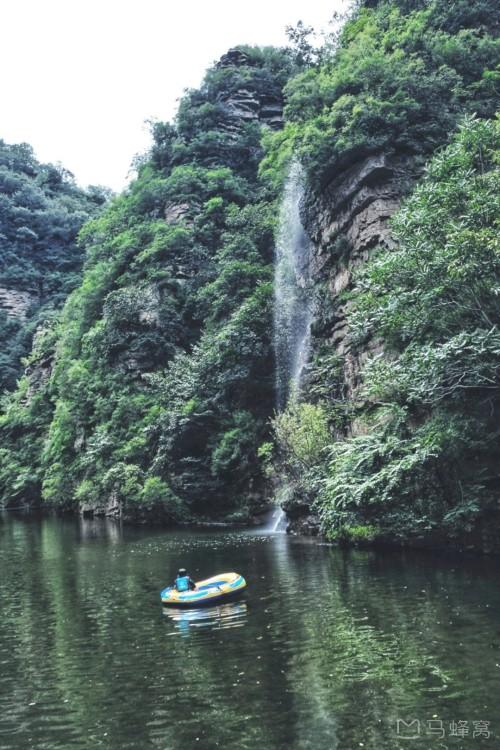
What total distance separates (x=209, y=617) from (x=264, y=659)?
167 inches

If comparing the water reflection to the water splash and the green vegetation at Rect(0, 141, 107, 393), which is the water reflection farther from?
the green vegetation at Rect(0, 141, 107, 393)

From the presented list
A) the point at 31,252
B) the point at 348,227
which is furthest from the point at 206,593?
the point at 31,252

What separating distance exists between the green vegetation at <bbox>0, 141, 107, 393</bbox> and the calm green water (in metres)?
67.5

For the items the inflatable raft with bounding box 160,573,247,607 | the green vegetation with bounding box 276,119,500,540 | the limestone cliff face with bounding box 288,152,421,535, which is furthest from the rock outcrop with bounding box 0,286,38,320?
the inflatable raft with bounding box 160,573,247,607

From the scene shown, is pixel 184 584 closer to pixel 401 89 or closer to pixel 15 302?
pixel 401 89

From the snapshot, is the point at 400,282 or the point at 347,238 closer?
the point at 400,282

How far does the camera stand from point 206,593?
1659cm

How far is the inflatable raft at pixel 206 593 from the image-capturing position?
54.0ft

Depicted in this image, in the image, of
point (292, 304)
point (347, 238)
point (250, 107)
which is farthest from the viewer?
point (250, 107)

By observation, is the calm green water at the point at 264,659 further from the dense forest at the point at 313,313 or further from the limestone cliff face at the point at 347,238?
the limestone cliff face at the point at 347,238

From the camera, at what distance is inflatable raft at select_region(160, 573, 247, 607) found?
16453 millimetres

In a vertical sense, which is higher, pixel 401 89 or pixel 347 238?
pixel 401 89

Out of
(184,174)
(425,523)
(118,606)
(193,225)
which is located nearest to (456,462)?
(425,523)

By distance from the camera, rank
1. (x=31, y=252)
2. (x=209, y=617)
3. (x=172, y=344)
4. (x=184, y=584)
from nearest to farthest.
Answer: (x=209, y=617), (x=184, y=584), (x=172, y=344), (x=31, y=252)
